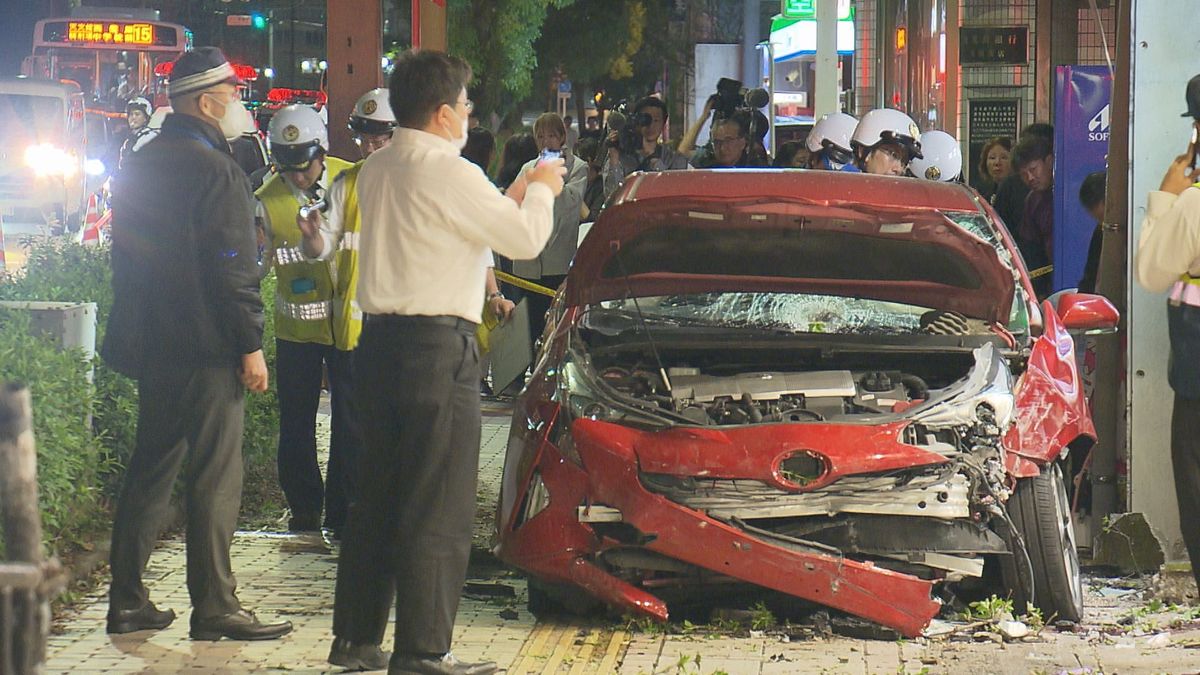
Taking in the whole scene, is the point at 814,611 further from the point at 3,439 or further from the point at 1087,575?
the point at 3,439

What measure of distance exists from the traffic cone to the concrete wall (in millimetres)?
13051

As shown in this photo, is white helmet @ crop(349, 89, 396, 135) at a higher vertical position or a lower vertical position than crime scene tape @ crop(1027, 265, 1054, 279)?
higher

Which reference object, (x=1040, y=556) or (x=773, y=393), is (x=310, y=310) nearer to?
(x=773, y=393)

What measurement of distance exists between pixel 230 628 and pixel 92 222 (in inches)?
653

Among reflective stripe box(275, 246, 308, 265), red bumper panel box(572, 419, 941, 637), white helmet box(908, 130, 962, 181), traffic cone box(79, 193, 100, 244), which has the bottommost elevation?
red bumper panel box(572, 419, 941, 637)

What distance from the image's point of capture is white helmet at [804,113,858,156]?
38.0ft

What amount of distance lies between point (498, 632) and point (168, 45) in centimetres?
3033

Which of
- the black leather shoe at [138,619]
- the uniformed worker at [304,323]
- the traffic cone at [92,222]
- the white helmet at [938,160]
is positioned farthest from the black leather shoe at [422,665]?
the traffic cone at [92,222]

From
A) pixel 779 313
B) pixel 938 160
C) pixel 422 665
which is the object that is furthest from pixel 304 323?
pixel 938 160

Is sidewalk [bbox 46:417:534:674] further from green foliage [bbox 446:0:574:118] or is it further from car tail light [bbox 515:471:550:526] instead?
green foliage [bbox 446:0:574:118]

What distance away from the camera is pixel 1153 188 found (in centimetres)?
749

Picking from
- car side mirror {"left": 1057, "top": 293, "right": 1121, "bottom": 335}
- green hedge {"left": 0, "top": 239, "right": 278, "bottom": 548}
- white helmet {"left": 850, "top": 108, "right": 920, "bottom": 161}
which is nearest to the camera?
green hedge {"left": 0, "top": 239, "right": 278, "bottom": 548}

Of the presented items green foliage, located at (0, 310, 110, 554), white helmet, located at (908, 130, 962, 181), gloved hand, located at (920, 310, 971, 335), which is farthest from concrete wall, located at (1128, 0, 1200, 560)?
green foliage, located at (0, 310, 110, 554)

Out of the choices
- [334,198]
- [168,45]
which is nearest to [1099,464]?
[334,198]
